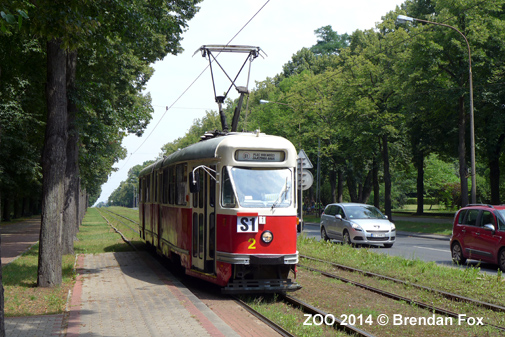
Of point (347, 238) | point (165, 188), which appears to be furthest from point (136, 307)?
point (347, 238)

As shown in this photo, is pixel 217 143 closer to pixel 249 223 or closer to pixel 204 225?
pixel 204 225

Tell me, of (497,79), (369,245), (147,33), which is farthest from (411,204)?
(147,33)

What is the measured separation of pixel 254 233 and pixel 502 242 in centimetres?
728

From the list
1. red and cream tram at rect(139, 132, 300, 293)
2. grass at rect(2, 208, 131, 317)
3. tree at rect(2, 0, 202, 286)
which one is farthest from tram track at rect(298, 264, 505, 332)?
tree at rect(2, 0, 202, 286)

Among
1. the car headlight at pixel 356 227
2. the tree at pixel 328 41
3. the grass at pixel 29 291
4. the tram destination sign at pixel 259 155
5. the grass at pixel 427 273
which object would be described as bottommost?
the grass at pixel 29 291

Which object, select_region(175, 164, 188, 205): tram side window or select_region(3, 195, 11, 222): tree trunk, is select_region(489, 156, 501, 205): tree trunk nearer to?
select_region(175, 164, 188, 205): tram side window

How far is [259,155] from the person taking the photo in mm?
11133

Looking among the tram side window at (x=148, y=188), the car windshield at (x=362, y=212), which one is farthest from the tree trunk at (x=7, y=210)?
the car windshield at (x=362, y=212)

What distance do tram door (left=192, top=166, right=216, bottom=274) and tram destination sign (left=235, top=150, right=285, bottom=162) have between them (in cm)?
67

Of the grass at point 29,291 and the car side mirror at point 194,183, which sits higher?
the car side mirror at point 194,183

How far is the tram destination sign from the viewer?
1106 cm

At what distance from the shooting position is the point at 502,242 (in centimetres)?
1416

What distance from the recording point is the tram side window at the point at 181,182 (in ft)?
42.2

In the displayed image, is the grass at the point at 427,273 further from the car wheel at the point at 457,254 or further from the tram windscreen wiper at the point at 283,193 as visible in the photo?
the tram windscreen wiper at the point at 283,193
